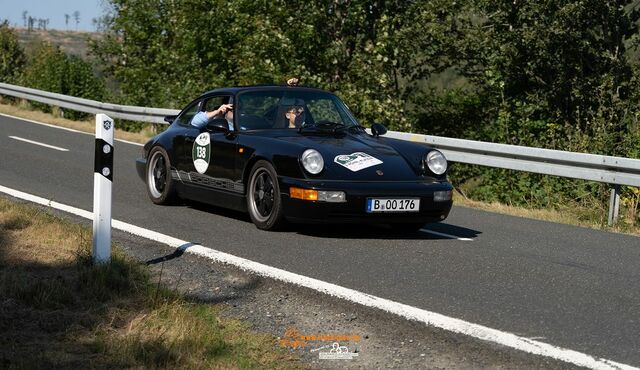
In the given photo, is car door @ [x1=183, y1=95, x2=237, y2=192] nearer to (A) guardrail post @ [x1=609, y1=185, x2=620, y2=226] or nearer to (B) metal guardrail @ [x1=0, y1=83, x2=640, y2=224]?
(B) metal guardrail @ [x1=0, y1=83, x2=640, y2=224]

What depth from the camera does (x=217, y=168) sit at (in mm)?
9797

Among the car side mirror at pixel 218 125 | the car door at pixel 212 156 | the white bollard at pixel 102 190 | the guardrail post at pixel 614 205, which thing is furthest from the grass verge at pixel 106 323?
the guardrail post at pixel 614 205

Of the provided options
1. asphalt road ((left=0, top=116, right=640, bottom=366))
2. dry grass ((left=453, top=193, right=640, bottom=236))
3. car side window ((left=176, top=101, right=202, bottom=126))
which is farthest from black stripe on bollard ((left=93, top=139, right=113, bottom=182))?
dry grass ((left=453, top=193, right=640, bottom=236))

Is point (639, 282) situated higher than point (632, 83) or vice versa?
point (632, 83)

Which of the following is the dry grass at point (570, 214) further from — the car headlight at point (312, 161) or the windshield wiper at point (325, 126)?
the car headlight at point (312, 161)

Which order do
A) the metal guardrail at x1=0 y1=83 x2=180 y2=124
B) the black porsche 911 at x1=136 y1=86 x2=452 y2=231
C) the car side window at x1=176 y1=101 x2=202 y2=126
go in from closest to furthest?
the black porsche 911 at x1=136 y1=86 x2=452 y2=231 → the car side window at x1=176 y1=101 x2=202 y2=126 → the metal guardrail at x1=0 y1=83 x2=180 y2=124

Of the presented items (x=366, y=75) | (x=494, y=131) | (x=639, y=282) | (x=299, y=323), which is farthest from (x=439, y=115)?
(x=299, y=323)

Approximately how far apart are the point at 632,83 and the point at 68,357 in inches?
656

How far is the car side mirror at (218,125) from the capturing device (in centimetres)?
970

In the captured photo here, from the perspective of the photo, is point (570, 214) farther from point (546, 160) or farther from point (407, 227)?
point (407, 227)

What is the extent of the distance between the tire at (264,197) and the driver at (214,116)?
759mm

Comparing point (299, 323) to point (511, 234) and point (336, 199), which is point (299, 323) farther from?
point (511, 234)

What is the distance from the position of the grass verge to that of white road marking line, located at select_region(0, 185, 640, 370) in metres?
0.76

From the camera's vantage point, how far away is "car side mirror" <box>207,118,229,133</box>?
382 inches
